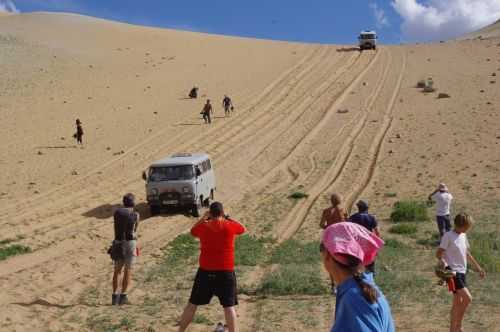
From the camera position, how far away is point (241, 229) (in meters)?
8.04

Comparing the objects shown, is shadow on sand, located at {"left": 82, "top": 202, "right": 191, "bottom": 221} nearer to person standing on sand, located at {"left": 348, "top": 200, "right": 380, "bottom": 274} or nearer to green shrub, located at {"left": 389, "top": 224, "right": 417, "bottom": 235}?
green shrub, located at {"left": 389, "top": 224, "right": 417, "bottom": 235}

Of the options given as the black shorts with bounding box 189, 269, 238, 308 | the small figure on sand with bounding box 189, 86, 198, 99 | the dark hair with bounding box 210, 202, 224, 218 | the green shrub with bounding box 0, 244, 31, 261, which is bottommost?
the green shrub with bounding box 0, 244, 31, 261

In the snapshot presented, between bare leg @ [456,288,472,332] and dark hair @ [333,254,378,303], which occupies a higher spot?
dark hair @ [333,254,378,303]

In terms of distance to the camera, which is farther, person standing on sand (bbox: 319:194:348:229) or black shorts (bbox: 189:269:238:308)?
person standing on sand (bbox: 319:194:348:229)

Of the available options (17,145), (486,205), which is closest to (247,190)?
(486,205)

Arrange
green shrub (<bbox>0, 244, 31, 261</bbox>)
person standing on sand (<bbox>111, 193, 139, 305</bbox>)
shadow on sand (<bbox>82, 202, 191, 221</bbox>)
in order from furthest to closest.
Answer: shadow on sand (<bbox>82, 202, 191, 221</bbox>) < green shrub (<bbox>0, 244, 31, 261</bbox>) < person standing on sand (<bbox>111, 193, 139, 305</bbox>)

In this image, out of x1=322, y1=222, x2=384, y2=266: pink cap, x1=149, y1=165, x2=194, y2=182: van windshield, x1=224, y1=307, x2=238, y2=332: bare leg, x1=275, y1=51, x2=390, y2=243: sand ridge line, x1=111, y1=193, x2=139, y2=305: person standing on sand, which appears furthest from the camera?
x1=149, y1=165, x2=194, y2=182: van windshield

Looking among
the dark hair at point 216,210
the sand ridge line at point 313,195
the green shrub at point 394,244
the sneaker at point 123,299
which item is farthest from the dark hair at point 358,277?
the sand ridge line at point 313,195

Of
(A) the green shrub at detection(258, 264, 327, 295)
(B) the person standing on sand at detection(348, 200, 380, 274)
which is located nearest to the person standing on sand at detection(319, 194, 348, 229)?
(B) the person standing on sand at detection(348, 200, 380, 274)

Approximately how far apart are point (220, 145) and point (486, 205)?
14416 millimetres

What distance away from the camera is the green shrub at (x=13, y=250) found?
587 inches

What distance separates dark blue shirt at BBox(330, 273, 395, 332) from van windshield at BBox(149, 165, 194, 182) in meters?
17.5

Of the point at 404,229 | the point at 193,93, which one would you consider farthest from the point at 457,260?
the point at 193,93

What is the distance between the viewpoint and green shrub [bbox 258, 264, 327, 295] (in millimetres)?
11391
